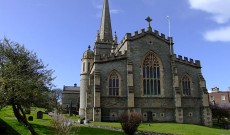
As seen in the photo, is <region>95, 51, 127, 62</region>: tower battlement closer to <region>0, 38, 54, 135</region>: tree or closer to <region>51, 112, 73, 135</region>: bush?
<region>0, 38, 54, 135</region>: tree

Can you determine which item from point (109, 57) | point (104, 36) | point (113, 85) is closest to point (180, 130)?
point (113, 85)

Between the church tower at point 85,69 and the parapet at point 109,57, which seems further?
the church tower at point 85,69

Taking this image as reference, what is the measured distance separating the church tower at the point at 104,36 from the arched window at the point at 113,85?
19.0 m

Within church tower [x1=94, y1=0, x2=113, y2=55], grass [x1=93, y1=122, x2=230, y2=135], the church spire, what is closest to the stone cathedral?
grass [x1=93, y1=122, x2=230, y2=135]

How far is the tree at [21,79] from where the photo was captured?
21.4 meters

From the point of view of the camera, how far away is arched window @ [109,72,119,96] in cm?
3581

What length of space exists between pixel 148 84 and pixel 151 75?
1627 mm

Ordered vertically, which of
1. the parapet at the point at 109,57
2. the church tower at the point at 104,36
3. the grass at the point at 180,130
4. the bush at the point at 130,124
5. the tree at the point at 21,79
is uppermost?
the church tower at the point at 104,36

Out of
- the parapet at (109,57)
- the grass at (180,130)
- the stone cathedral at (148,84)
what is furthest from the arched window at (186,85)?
the parapet at (109,57)

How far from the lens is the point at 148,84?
1480 inches

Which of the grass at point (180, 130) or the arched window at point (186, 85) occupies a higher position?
the arched window at point (186, 85)

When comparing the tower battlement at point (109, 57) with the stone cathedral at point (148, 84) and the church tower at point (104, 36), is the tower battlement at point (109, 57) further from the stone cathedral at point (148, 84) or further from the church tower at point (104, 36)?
the church tower at point (104, 36)

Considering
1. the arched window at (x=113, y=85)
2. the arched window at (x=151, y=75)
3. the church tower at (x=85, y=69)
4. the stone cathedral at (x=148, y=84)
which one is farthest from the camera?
the church tower at (x=85, y=69)

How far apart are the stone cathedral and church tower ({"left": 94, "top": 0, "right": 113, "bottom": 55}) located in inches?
566
